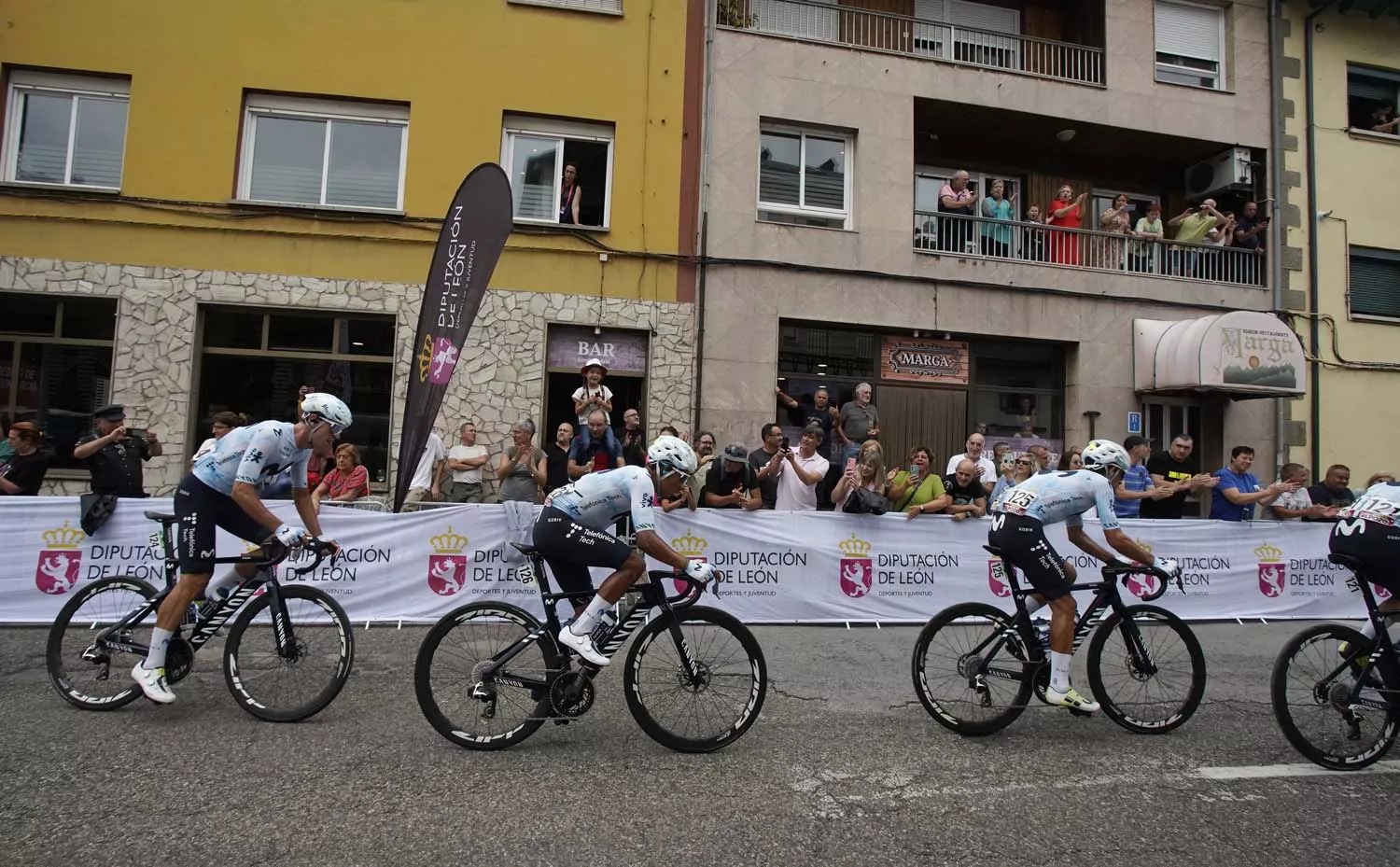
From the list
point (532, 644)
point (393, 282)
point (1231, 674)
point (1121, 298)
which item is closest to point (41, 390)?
point (393, 282)

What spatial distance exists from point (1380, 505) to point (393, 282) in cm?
1110

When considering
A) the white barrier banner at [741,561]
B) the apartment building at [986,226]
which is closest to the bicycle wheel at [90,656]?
the white barrier banner at [741,561]

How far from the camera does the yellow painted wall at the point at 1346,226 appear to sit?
46.3 ft

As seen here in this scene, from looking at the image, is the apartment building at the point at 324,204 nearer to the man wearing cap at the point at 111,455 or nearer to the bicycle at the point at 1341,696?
the man wearing cap at the point at 111,455

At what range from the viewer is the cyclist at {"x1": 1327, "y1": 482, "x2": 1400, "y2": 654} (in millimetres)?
4605

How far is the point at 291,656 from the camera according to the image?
479 cm

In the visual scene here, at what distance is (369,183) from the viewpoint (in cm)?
1183

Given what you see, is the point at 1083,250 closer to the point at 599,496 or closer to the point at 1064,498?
the point at 1064,498

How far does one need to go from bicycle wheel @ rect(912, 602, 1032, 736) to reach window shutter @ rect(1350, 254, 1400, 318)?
1431 centimetres

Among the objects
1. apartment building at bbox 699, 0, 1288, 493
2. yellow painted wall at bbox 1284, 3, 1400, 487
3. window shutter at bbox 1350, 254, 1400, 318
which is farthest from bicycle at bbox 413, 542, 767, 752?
window shutter at bbox 1350, 254, 1400, 318

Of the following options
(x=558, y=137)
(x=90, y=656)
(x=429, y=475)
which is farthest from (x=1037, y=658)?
(x=558, y=137)

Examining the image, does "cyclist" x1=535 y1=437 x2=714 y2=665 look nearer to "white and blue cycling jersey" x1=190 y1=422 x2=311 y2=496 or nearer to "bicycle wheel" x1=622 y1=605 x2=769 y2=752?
"bicycle wheel" x1=622 y1=605 x2=769 y2=752

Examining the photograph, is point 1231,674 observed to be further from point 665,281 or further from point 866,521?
point 665,281

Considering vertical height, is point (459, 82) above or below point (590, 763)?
above
